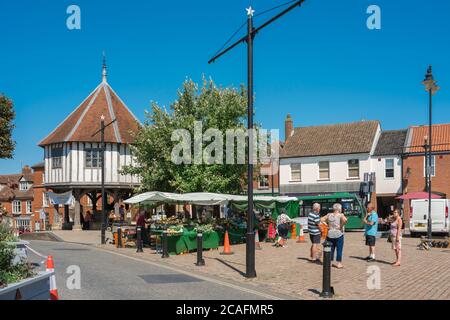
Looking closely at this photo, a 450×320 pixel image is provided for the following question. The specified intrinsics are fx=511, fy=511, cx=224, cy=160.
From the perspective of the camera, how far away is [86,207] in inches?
2035

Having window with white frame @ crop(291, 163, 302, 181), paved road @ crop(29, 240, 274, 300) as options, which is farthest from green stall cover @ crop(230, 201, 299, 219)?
window with white frame @ crop(291, 163, 302, 181)

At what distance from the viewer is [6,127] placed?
21031mm

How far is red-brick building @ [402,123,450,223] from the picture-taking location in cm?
3878

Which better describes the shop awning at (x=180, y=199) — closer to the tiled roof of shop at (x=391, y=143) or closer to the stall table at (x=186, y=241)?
the stall table at (x=186, y=241)

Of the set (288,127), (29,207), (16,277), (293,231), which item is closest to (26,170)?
(29,207)

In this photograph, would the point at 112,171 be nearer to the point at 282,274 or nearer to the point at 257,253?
the point at 257,253

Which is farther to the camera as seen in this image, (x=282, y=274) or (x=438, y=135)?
(x=438, y=135)

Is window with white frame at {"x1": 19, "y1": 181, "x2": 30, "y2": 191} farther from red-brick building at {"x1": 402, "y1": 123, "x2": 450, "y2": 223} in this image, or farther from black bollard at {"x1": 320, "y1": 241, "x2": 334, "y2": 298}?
black bollard at {"x1": 320, "y1": 241, "x2": 334, "y2": 298}

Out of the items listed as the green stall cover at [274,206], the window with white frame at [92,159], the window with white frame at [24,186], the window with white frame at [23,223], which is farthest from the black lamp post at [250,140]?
the window with white frame at [24,186]

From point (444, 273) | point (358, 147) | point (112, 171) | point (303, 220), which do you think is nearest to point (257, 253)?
point (444, 273)

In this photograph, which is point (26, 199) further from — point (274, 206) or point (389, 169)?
point (274, 206)

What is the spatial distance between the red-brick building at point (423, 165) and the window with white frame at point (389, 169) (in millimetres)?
1046

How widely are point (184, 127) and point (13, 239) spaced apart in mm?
21825
